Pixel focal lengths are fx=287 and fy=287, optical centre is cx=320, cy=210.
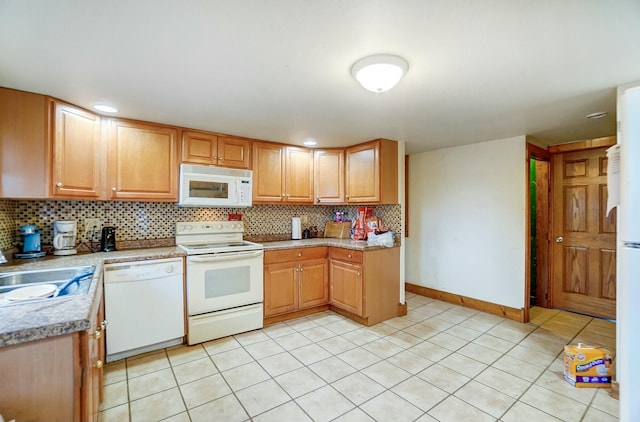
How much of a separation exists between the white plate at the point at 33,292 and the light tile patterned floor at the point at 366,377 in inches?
35.2

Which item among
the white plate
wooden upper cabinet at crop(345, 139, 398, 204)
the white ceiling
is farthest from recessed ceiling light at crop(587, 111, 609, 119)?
the white plate

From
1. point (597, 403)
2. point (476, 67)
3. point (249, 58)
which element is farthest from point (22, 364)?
point (597, 403)

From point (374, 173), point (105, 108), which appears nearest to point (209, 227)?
point (105, 108)

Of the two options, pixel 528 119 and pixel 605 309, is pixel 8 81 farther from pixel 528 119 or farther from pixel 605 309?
pixel 605 309

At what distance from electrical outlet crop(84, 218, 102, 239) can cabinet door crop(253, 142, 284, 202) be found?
1508 millimetres

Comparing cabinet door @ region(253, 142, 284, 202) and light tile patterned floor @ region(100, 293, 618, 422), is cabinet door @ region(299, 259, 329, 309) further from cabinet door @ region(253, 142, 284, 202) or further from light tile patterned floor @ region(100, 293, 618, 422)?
cabinet door @ region(253, 142, 284, 202)

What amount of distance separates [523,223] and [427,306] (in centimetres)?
152

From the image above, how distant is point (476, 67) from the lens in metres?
1.70

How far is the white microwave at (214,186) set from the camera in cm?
287

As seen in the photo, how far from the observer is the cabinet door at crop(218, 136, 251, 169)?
315 cm

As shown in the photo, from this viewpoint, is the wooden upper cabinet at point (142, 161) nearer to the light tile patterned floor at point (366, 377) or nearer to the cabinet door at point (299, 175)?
the cabinet door at point (299, 175)

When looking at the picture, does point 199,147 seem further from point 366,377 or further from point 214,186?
point 366,377

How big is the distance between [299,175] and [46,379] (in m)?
3.02

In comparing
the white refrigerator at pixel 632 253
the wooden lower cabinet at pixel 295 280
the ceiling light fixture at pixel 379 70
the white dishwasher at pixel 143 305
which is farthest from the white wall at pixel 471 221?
the white dishwasher at pixel 143 305
